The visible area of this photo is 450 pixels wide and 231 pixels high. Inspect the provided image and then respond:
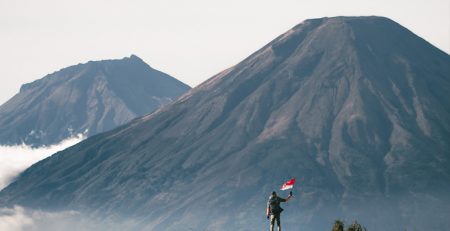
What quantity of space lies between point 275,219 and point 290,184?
224 cm

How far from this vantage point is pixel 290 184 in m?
49.8

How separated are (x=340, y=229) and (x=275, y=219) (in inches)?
128

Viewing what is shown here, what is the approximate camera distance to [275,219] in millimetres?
48562

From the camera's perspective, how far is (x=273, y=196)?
4797cm

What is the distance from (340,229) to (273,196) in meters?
3.76

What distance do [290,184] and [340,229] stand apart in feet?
11.6

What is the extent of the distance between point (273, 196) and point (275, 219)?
1.34 meters

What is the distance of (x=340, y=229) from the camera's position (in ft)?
159

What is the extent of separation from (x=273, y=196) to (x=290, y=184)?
2131 millimetres
